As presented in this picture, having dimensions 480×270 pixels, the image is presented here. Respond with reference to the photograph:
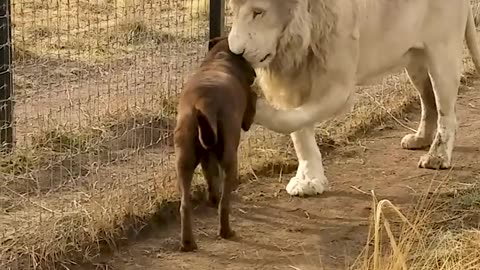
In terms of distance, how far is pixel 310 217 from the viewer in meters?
5.26

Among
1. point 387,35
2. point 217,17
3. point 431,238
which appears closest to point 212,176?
point 431,238

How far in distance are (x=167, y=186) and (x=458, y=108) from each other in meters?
3.19

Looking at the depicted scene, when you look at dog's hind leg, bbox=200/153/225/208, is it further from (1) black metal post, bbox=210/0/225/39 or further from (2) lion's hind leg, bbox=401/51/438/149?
(2) lion's hind leg, bbox=401/51/438/149

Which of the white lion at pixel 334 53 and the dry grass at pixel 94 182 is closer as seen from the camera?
the dry grass at pixel 94 182

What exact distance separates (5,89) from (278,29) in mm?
2002

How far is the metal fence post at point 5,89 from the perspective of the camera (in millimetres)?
5836

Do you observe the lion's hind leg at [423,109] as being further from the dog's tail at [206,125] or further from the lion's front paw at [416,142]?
the dog's tail at [206,125]

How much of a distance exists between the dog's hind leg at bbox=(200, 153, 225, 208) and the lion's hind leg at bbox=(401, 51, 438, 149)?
63.6 inches

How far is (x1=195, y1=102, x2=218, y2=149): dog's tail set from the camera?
433 cm

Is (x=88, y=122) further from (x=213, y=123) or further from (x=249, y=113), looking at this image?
(x=213, y=123)

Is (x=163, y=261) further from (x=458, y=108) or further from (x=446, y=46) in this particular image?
(x=458, y=108)

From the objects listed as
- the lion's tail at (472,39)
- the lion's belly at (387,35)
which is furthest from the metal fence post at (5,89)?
the lion's tail at (472,39)

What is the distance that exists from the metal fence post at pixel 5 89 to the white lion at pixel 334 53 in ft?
5.40

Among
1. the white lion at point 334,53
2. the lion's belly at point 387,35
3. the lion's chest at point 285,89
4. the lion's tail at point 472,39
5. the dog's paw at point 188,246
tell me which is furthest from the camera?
the lion's tail at point 472,39
